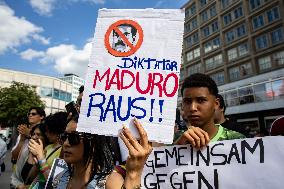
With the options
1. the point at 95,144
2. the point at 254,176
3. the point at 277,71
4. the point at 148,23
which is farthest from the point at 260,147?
the point at 277,71

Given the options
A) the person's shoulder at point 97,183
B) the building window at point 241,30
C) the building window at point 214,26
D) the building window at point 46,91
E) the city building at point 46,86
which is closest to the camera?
the person's shoulder at point 97,183

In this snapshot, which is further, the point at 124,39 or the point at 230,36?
the point at 230,36

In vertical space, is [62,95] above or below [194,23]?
below

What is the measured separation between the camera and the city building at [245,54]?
3188 cm

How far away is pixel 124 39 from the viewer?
200 centimetres

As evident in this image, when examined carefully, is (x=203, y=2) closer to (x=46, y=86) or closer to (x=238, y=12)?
(x=238, y=12)

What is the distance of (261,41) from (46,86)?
37.9 m

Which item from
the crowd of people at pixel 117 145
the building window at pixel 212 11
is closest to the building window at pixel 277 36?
the building window at pixel 212 11

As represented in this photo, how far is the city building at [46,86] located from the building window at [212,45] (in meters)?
28.2

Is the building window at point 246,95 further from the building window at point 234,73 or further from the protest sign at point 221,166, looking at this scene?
the protest sign at point 221,166

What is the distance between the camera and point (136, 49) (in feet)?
6.43

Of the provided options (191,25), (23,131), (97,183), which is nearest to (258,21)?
(191,25)

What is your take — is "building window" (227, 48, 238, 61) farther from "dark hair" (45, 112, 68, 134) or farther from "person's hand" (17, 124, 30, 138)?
"dark hair" (45, 112, 68, 134)

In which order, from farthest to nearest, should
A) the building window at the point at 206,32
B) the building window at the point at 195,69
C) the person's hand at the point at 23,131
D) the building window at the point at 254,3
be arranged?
the building window at the point at 195,69 → the building window at the point at 206,32 → the building window at the point at 254,3 → the person's hand at the point at 23,131
